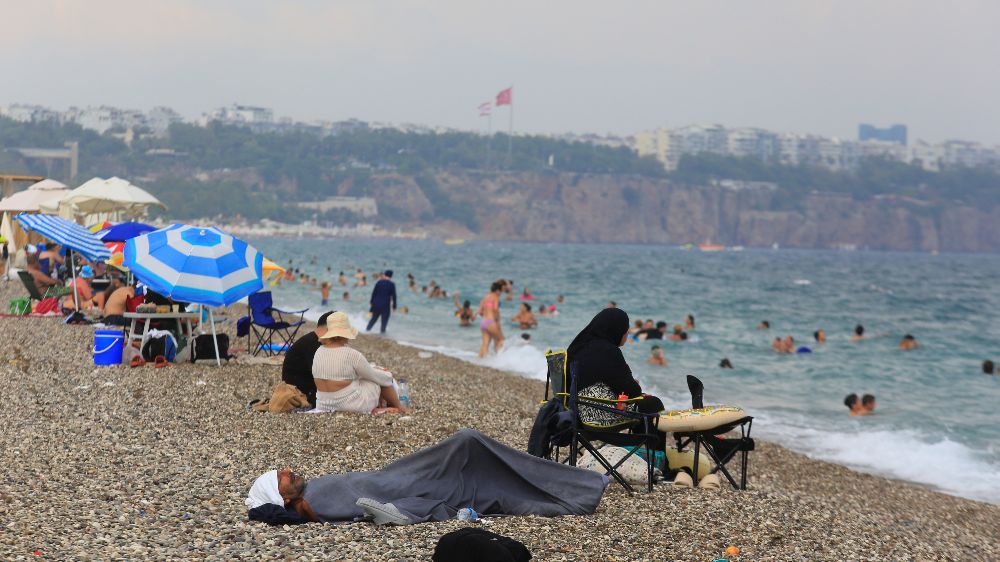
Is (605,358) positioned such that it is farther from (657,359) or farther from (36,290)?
(657,359)

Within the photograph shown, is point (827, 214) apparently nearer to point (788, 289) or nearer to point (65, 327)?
point (788, 289)

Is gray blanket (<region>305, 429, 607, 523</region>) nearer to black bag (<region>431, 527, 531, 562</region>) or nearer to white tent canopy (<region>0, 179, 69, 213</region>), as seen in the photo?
black bag (<region>431, 527, 531, 562</region>)

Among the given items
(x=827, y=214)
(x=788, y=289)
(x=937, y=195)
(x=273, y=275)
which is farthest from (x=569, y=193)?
(x=273, y=275)

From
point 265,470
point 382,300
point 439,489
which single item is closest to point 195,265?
point 265,470

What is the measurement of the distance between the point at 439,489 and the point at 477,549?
133cm

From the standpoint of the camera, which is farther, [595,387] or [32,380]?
[32,380]

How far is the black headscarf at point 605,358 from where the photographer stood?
6.17 metres

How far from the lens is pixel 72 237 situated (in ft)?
46.1

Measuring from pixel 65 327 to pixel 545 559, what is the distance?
10.5m

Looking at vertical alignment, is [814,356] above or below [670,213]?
below

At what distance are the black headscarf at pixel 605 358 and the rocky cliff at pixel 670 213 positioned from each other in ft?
482

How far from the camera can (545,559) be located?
4602 millimetres

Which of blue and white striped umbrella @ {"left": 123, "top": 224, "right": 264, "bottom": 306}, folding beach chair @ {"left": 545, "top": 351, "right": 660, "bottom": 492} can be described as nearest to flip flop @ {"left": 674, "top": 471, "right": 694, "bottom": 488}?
folding beach chair @ {"left": 545, "top": 351, "right": 660, "bottom": 492}

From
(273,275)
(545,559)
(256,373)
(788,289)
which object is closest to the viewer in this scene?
(545,559)
